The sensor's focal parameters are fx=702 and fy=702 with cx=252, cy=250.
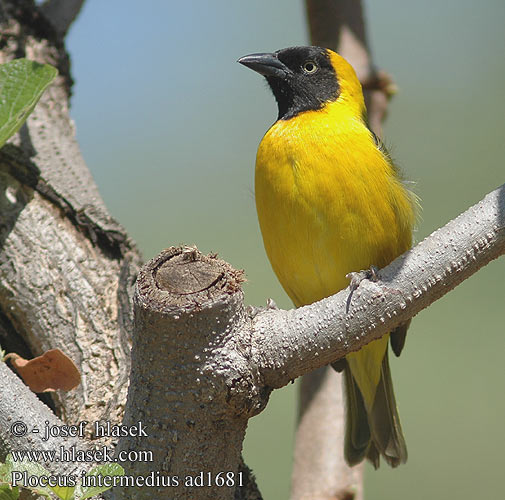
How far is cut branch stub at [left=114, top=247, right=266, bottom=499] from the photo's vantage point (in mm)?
2078

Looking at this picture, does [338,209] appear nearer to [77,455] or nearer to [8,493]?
[77,455]

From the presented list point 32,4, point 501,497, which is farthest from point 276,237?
point 501,497

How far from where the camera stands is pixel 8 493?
73.2 inches

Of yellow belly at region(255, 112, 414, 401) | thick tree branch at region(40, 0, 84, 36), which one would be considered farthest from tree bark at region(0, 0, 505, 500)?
thick tree branch at region(40, 0, 84, 36)

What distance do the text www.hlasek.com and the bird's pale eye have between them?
2718 mm

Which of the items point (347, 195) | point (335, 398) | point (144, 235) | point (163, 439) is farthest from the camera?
point (144, 235)

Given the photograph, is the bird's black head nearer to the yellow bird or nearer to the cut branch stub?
the yellow bird

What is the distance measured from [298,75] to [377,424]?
206 cm

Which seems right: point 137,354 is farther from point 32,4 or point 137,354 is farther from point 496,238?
point 32,4

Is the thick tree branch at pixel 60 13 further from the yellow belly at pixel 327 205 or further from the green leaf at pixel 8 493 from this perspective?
the green leaf at pixel 8 493

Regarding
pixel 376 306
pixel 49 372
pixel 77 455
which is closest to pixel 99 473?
pixel 77 455

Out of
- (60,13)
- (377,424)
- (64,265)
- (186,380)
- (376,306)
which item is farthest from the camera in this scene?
(60,13)

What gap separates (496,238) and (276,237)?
150 centimetres

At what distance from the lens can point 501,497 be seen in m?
6.61
